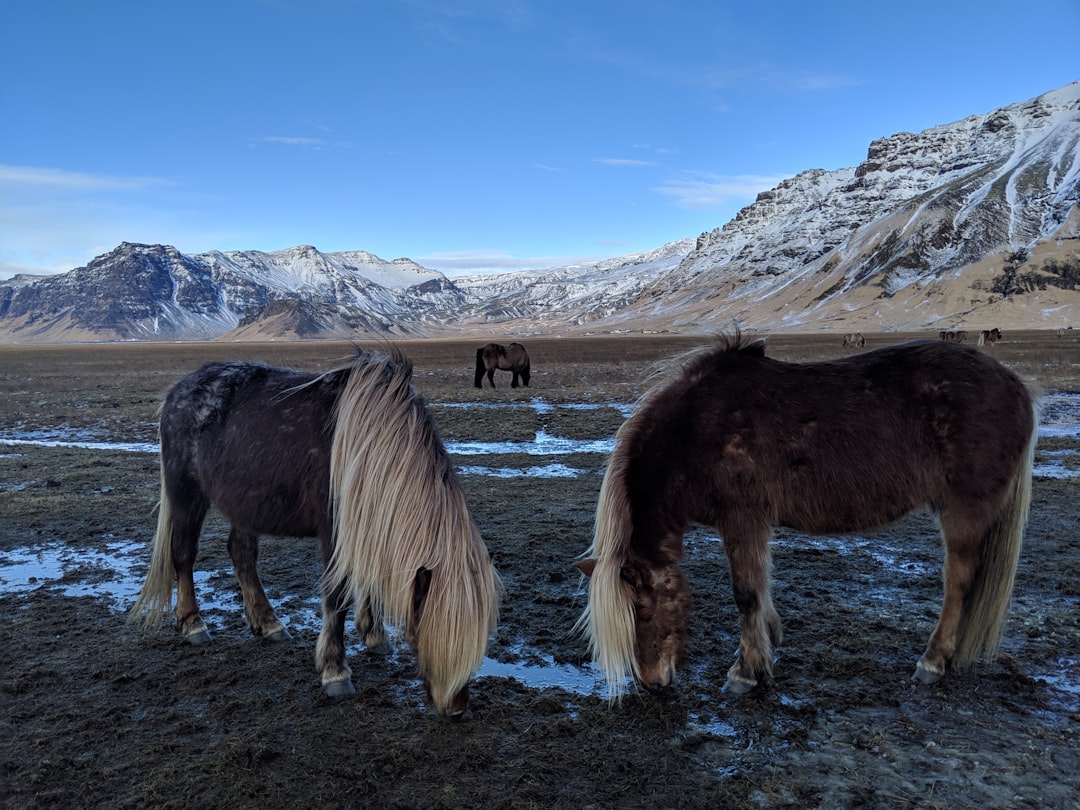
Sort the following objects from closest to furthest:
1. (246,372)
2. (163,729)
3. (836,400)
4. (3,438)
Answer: (163,729) → (836,400) → (246,372) → (3,438)

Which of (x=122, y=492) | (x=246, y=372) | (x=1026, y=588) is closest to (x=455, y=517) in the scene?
(x=246, y=372)

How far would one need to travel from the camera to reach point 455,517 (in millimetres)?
3500

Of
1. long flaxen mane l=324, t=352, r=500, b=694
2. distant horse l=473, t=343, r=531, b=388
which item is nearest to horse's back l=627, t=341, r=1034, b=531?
long flaxen mane l=324, t=352, r=500, b=694

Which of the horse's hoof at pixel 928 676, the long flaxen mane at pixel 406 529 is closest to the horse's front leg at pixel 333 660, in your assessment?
the long flaxen mane at pixel 406 529

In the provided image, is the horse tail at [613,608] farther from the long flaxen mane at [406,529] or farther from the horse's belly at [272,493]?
the horse's belly at [272,493]

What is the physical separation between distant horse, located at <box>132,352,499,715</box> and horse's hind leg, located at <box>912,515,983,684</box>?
2825mm

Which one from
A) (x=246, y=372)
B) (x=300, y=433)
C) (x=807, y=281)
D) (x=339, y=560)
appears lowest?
(x=339, y=560)

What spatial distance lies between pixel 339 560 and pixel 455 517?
2.61 feet

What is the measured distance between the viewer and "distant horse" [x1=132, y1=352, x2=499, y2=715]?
11.1 ft

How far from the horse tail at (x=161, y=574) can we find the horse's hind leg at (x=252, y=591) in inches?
19.6

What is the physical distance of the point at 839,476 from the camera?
156 inches

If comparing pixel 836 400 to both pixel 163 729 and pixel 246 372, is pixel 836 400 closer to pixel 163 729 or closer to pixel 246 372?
pixel 246 372

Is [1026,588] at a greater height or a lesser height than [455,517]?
lesser

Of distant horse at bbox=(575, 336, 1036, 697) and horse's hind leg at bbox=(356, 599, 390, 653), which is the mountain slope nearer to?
distant horse at bbox=(575, 336, 1036, 697)
